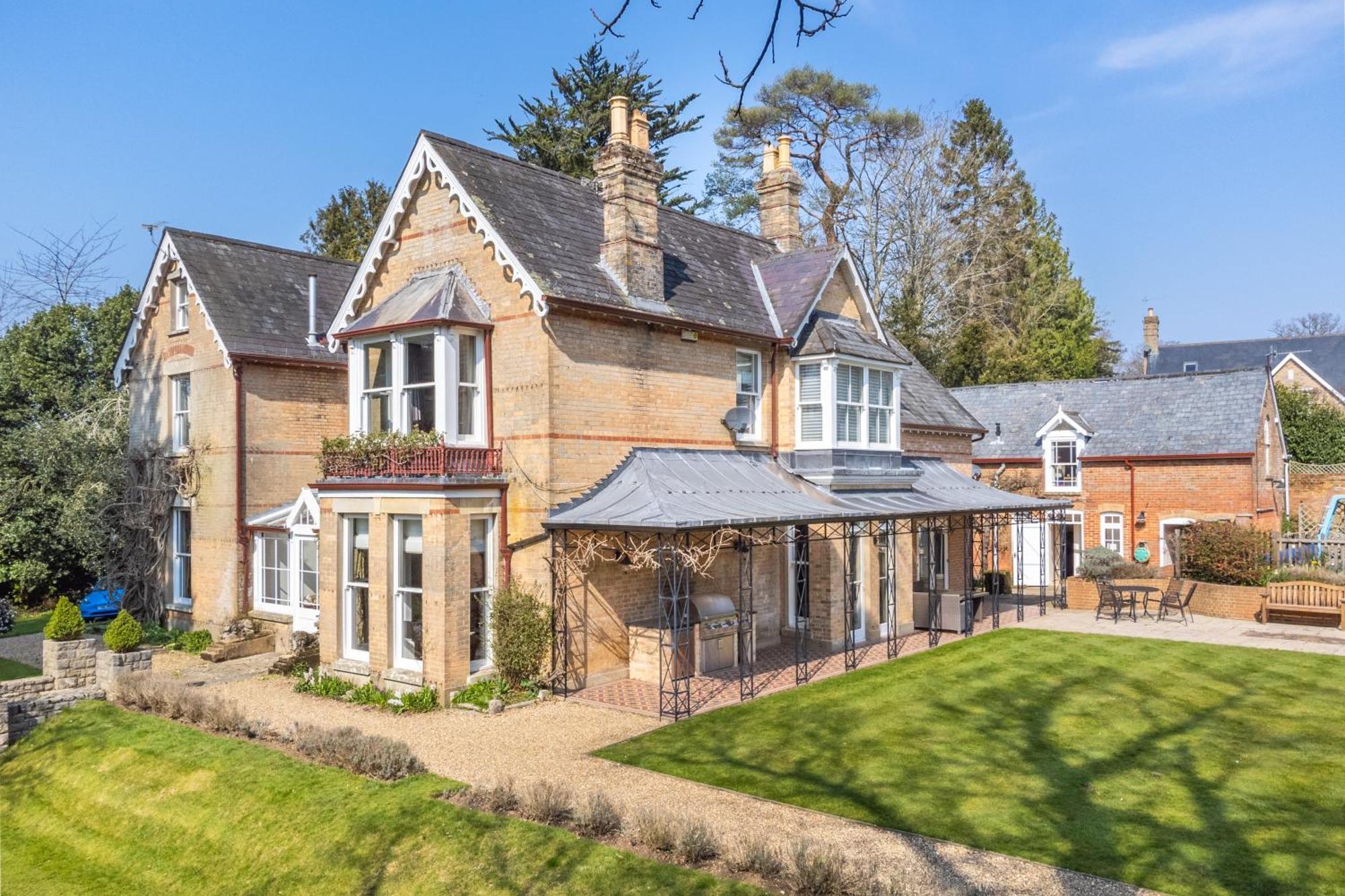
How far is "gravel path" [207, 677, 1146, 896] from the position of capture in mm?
8430

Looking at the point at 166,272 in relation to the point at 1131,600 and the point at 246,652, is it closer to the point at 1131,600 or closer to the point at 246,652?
the point at 246,652

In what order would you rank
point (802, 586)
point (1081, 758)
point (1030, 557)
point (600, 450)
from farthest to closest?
point (1030, 557) → point (802, 586) → point (600, 450) → point (1081, 758)

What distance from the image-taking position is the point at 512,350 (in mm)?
15742

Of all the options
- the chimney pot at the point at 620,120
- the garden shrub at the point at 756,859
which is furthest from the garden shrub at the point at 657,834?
the chimney pot at the point at 620,120

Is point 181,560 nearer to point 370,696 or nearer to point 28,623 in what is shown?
point 28,623

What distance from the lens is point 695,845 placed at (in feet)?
29.1

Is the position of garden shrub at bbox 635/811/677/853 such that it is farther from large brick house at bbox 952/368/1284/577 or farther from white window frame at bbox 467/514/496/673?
large brick house at bbox 952/368/1284/577

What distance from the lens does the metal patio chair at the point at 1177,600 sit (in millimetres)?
22078

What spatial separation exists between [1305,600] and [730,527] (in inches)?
631

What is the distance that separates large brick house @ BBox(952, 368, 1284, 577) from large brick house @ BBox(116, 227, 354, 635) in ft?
66.2

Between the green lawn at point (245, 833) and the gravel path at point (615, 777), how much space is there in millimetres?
1010

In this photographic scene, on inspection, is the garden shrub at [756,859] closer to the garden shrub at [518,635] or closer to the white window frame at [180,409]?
the garden shrub at [518,635]

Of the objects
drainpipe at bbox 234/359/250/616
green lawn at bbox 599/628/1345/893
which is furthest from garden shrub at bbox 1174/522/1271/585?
drainpipe at bbox 234/359/250/616

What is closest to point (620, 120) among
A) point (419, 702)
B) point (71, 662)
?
point (419, 702)
